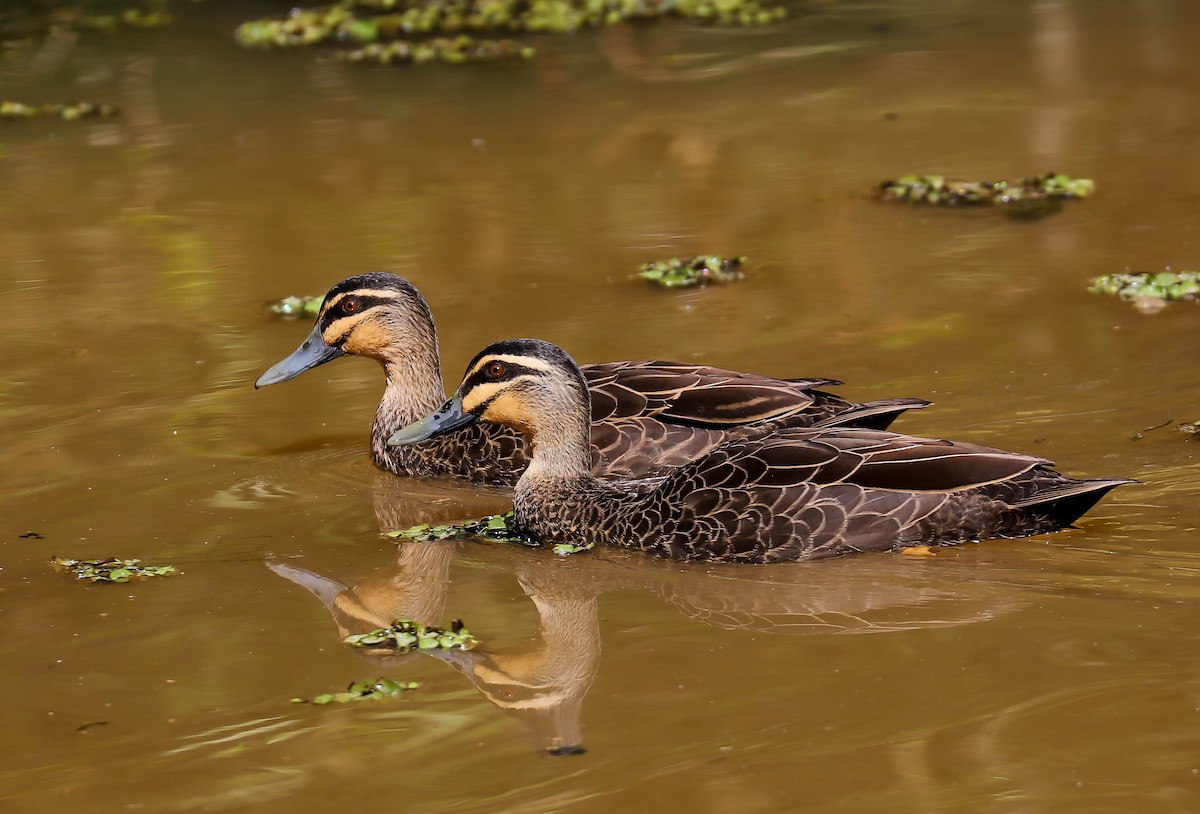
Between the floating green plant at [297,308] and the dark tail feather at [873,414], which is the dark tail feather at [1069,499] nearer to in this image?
the dark tail feather at [873,414]

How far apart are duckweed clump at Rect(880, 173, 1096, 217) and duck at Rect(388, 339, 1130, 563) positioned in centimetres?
555

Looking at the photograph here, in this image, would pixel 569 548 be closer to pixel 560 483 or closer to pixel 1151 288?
pixel 560 483

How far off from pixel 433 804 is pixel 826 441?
2.95m

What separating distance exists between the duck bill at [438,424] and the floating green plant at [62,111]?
9990mm

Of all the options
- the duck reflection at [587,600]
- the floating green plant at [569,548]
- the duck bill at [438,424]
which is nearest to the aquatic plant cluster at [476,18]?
the duck bill at [438,424]

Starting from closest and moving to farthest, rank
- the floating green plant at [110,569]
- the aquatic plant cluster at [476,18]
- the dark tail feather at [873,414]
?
the floating green plant at [110,569], the dark tail feather at [873,414], the aquatic plant cluster at [476,18]

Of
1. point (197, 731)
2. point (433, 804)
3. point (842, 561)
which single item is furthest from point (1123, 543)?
point (197, 731)

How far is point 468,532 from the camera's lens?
28.5ft

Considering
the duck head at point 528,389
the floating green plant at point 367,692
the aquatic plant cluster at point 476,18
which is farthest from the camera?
the aquatic plant cluster at point 476,18

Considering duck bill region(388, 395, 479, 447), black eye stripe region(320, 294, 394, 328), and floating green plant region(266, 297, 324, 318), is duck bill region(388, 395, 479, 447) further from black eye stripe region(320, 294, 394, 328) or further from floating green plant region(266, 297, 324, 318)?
floating green plant region(266, 297, 324, 318)

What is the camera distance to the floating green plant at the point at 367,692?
6648 millimetres

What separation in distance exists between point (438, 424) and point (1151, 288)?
4858mm

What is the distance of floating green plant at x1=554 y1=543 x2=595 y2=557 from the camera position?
835cm

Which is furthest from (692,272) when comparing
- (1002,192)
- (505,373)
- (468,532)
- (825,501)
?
(825,501)
